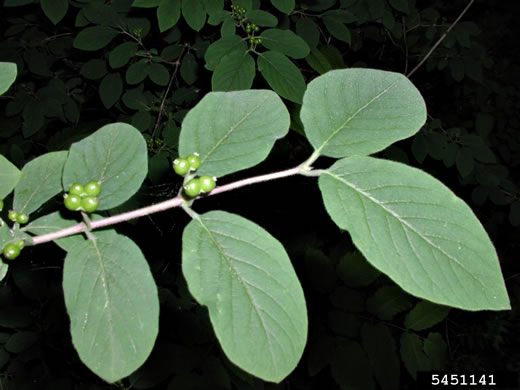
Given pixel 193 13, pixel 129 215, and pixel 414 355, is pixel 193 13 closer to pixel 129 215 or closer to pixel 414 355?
pixel 129 215

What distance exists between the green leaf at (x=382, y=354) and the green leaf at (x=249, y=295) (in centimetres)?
156

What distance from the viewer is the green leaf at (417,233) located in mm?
639

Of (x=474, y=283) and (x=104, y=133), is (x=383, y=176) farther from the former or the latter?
(x=104, y=133)

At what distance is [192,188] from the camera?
2.46 ft

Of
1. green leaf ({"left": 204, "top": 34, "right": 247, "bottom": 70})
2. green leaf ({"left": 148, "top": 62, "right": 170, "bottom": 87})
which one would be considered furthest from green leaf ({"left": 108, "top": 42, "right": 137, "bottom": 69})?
green leaf ({"left": 204, "top": 34, "right": 247, "bottom": 70})

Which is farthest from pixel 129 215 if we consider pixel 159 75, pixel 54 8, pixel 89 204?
pixel 159 75

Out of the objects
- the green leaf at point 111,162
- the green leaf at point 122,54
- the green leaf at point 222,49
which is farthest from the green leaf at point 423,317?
the green leaf at point 122,54

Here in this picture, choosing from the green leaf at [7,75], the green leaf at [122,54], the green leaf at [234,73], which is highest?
the green leaf at [7,75]

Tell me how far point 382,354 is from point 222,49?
1.72 m

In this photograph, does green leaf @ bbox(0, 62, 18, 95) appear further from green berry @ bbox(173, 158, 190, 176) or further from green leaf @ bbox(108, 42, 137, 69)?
green leaf @ bbox(108, 42, 137, 69)

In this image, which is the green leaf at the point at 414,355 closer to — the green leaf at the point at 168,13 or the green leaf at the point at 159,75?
the green leaf at the point at 168,13

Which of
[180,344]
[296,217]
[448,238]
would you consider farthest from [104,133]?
[296,217]

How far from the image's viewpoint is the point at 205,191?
0.78m

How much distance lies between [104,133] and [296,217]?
295cm
